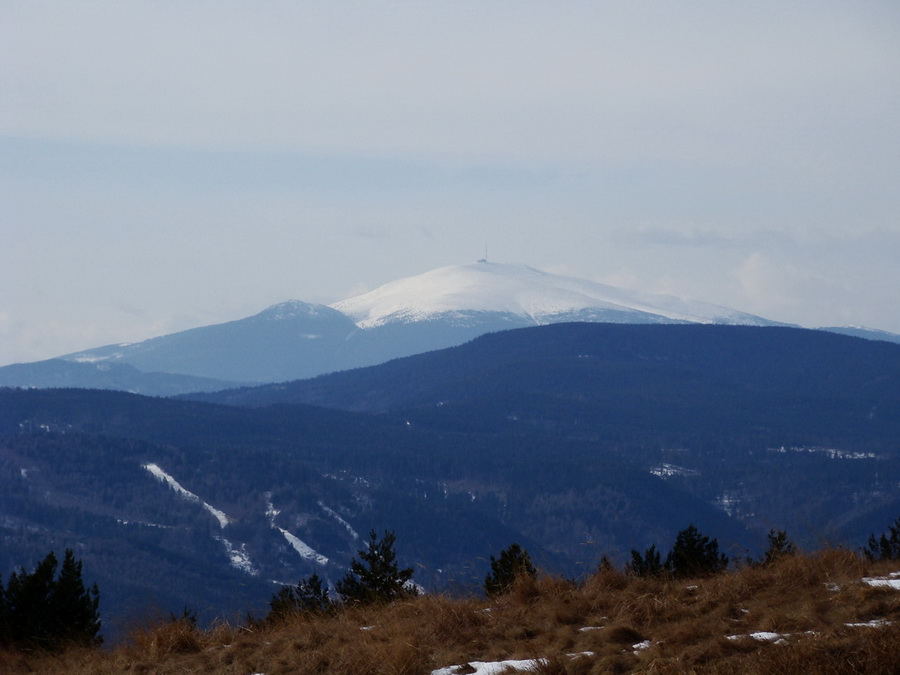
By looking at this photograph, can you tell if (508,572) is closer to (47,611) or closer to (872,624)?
(47,611)

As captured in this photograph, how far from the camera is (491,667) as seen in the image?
426 inches

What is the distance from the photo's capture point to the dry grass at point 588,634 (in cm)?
1009

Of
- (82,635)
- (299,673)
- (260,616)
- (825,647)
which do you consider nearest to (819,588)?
(825,647)

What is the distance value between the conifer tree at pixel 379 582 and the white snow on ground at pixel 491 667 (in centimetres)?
396

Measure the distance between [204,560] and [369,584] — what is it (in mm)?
187005

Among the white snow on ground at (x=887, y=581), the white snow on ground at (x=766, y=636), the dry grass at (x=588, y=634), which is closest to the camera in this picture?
the dry grass at (x=588, y=634)

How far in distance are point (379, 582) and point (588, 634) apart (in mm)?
9444

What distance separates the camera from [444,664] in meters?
11.1

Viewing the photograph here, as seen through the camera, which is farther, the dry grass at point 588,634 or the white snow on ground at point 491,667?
the white snow on ground at point 491,667

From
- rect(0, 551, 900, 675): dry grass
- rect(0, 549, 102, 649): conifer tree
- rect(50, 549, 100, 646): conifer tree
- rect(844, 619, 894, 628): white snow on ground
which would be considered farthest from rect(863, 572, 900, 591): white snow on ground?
rect(50, 549, 100, 646): conifer tree

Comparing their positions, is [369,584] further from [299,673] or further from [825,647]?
[825,647]

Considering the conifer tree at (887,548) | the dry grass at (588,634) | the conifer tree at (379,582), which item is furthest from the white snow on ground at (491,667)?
the conifer tree at (887,548)

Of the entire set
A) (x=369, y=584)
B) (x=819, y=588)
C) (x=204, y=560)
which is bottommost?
(x=204, y=560)

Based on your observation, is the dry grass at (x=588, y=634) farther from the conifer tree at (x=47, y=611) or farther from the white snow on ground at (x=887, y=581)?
the conifer tree at (x=47, y=611)
